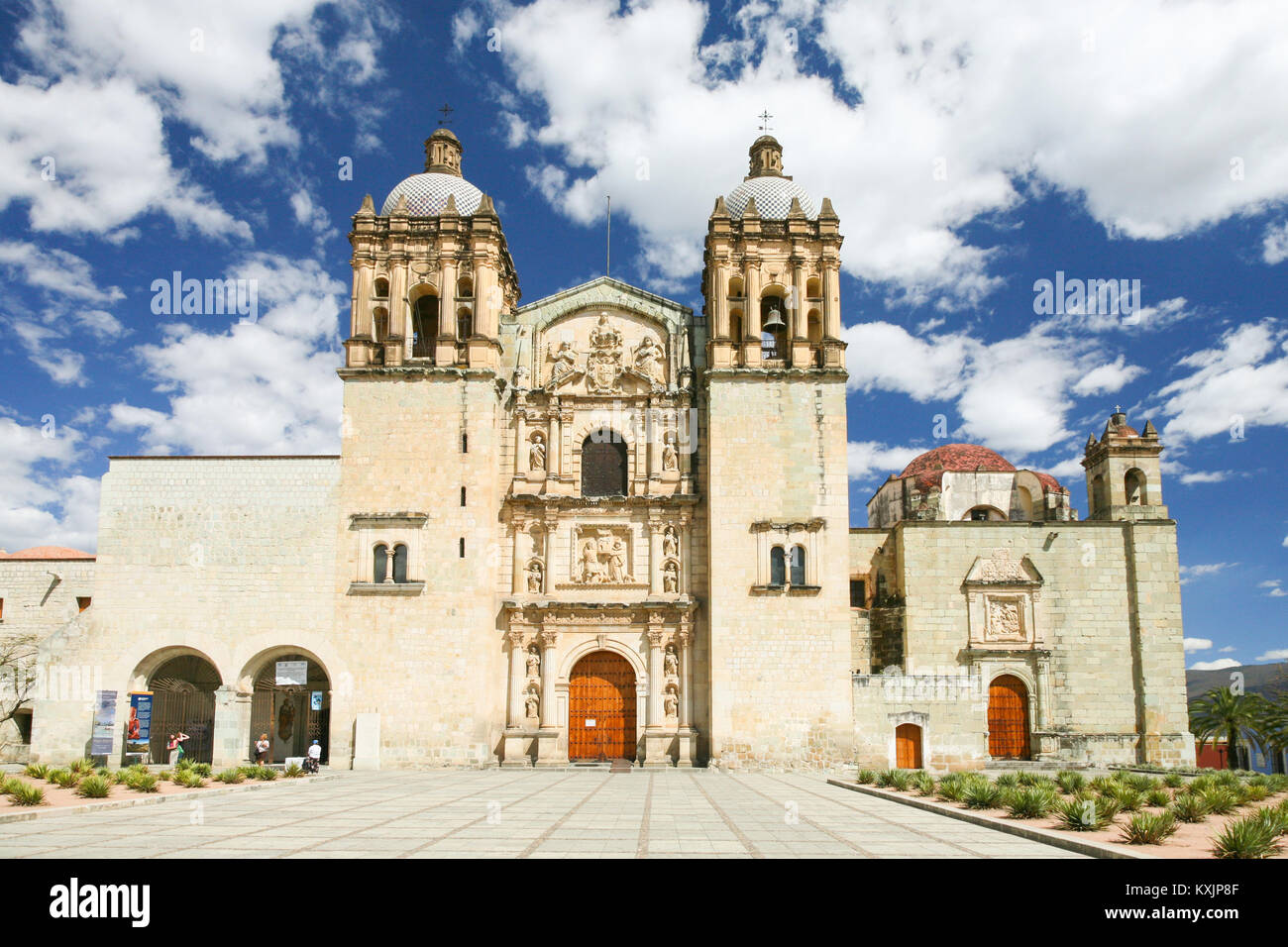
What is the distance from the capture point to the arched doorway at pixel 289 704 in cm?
2541

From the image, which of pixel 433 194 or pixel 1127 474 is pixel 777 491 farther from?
pixel 433 194

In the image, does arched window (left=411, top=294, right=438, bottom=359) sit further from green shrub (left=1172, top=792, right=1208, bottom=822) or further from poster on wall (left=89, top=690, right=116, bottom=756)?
green shrub (left=1172, top=792, right=1208, bottom=822)

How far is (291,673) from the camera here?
2534cm

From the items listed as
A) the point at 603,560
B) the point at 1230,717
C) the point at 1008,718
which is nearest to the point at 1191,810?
the point at 1008,718

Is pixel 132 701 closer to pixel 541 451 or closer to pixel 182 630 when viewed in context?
pixel 182 630

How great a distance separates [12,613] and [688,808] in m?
24.8

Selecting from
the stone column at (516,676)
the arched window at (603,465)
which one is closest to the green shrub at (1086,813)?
the stone column at (516,676)

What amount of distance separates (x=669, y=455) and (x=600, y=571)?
387 centimetres

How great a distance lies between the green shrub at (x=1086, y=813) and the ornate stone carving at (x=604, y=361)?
1783 cm

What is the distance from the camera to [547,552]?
86.7ft

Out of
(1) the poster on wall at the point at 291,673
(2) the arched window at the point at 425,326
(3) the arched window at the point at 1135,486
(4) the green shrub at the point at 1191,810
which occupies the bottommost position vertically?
(4) the green shrub at the point at 1191,810

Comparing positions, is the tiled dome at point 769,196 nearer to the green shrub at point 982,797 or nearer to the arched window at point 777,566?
the arched window at point 777,566

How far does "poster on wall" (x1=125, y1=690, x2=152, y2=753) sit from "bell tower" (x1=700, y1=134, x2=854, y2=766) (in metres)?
14.7
